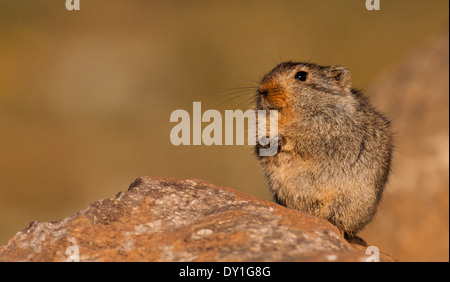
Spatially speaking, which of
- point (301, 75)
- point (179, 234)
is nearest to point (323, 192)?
point (301, 75)

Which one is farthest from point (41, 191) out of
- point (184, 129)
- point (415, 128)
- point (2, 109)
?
point (415, 128)

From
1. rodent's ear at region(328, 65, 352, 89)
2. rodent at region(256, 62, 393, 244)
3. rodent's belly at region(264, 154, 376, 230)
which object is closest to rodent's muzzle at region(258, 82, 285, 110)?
rodent at region(256, 62, 393, 244)

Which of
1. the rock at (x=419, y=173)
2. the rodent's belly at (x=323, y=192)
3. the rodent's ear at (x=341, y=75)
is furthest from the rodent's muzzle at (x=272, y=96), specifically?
the rock at (x=419, y=173)

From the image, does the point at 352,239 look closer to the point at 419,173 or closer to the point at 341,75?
the point at 341,75

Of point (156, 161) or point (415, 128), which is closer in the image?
point (415, 128)

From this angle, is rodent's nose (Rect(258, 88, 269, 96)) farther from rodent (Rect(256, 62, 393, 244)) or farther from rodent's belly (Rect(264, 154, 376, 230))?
rodent's belly (Rect(264, 154, 376, 230))

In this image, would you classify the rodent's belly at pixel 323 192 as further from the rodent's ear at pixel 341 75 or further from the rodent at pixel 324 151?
the rodent's ear at pixel 341 75
